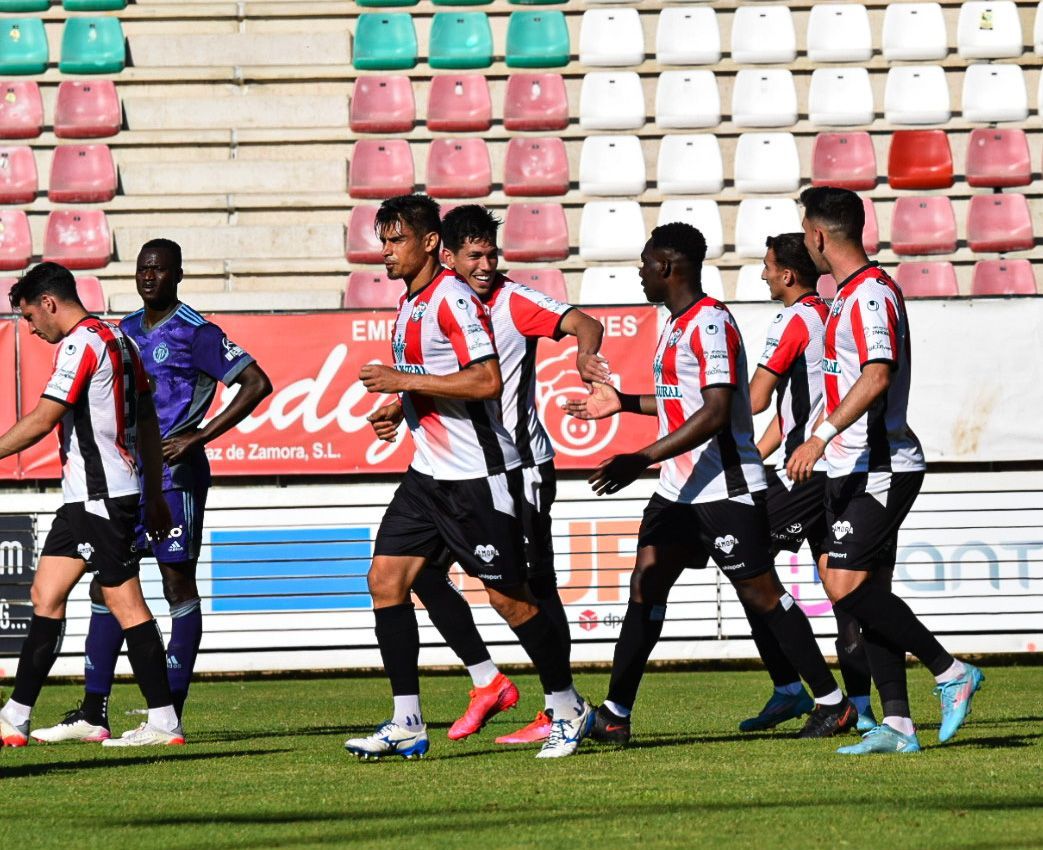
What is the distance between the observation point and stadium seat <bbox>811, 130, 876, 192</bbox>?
52.7 feet

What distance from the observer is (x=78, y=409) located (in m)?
7.17

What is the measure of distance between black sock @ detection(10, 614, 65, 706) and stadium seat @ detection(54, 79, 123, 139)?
1008 centimetres

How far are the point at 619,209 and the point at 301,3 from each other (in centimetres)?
405

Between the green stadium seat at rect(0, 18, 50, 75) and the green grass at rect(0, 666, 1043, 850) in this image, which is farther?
the green stadium seat at rect(0, 18, 50, 75)

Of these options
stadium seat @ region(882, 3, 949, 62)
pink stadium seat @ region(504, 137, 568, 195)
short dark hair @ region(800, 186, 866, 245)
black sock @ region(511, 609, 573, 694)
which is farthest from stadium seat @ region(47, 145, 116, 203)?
short dark hair @ region(800, 186, 866, 245)

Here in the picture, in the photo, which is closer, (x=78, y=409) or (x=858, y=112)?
(x=78, y=409)

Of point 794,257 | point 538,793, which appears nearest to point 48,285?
point 538,793

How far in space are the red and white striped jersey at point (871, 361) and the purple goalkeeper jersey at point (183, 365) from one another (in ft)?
9.88

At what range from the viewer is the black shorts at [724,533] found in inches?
273

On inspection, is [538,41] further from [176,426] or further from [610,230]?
[176,426]

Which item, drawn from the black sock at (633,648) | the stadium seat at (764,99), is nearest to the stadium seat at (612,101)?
the stadium seat at (764,99)

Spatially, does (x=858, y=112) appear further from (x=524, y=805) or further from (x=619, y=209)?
(x=524, y=805)

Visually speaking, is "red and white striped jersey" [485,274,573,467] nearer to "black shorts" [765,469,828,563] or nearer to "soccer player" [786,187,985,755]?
"black shorts" [765,469,828,563]

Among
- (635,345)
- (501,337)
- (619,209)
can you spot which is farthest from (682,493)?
(619,209)
